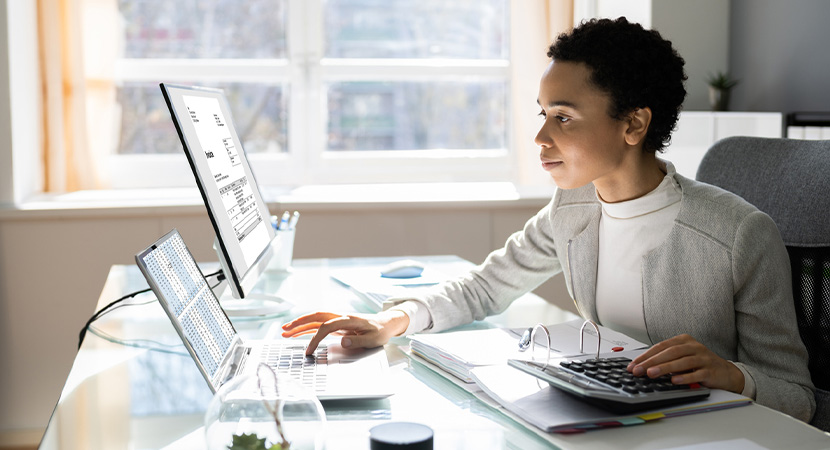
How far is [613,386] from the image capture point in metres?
0.83

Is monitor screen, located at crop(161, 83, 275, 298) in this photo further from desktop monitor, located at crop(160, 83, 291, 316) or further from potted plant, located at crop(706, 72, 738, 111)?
potted plant, located at crop(706, 72, 738, 111)

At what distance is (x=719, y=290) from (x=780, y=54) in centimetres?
182

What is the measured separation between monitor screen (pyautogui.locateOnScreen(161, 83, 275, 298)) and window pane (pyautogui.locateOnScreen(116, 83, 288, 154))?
5.27 feet

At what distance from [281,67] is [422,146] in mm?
649

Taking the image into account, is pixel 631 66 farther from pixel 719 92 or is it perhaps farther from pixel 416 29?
pixel 416 29

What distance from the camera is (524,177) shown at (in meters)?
3.18

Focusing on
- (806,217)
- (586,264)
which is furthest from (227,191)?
(806,217)

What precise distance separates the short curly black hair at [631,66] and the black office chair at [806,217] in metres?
0.24

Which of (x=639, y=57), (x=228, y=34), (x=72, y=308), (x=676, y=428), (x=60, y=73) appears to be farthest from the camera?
(x=228, y=34)

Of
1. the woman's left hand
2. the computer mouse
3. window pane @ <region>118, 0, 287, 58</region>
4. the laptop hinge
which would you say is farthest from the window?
the woman's left hand

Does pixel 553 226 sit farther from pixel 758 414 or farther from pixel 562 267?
pixel 758 414

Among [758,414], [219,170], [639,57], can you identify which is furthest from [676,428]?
[219,170]

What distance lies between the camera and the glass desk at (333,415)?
2.62ft

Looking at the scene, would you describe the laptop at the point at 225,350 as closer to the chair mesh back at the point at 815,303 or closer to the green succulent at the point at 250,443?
the green succulent at the point at 250,443
